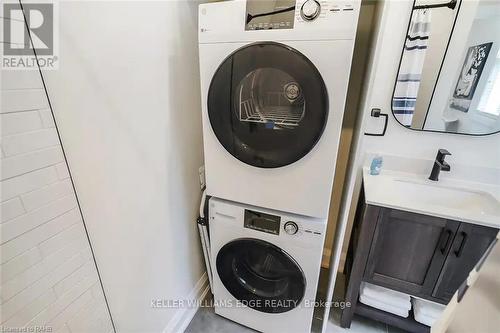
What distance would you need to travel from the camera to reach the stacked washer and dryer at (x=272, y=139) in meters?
0.91

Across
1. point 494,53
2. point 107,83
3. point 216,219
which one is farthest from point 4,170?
point 494,53

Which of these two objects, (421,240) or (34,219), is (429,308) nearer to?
(421,240)

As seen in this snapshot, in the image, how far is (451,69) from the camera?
4.56 feet

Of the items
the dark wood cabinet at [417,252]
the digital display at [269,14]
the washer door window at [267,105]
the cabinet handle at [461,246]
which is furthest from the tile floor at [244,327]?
the digital display at [269,14]

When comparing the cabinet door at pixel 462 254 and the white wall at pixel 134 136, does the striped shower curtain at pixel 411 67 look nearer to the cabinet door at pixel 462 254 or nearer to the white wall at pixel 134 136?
the cabinet door at pixel 462 254

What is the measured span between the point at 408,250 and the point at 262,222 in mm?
806

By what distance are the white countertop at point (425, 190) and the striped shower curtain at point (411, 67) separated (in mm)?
324

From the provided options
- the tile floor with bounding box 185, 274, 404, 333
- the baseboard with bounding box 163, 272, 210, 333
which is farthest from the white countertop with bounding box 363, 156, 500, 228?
the baseboard with bounding box 163, 272, 210, 333

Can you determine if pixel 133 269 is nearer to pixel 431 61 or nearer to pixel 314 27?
pixel 314 27

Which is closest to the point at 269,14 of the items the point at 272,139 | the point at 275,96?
the point at 275,96

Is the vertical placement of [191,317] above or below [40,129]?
below

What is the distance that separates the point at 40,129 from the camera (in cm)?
66

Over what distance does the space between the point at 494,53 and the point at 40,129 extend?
2119 millimetres

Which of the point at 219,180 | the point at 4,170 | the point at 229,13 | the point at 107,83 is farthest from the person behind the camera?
the point at 219,180
